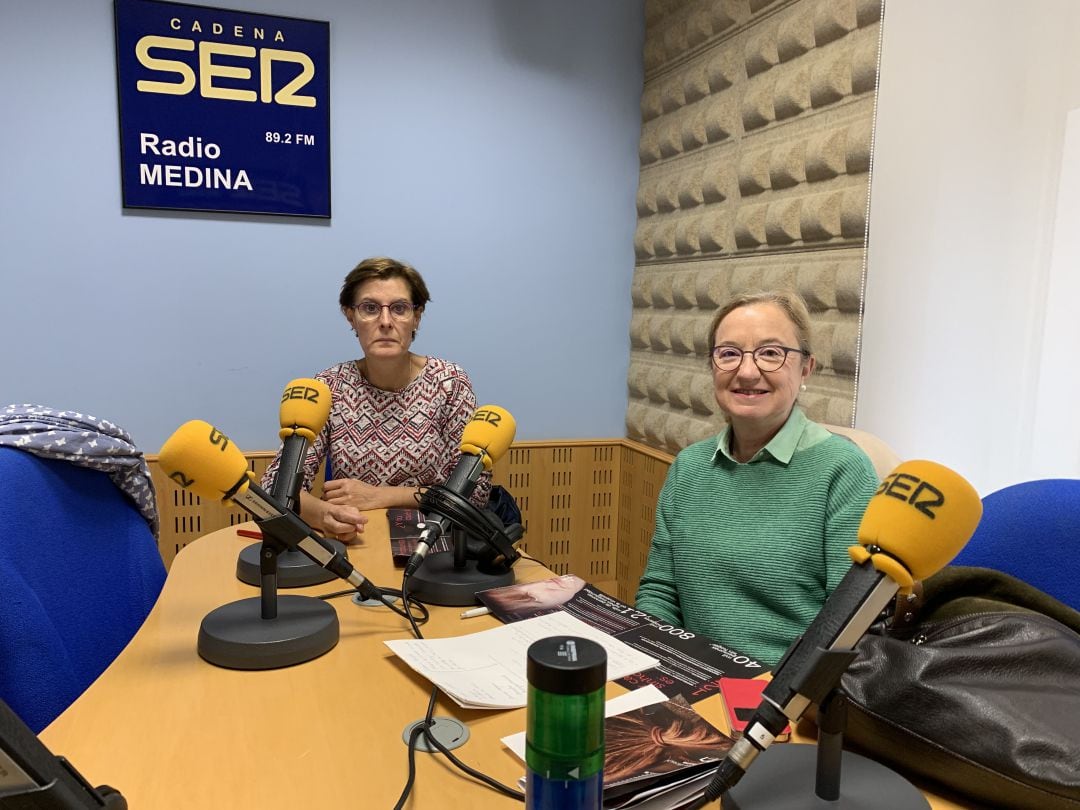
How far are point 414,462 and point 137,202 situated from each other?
4.82 feet

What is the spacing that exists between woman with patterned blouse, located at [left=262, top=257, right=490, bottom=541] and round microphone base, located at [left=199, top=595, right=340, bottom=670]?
91 cm

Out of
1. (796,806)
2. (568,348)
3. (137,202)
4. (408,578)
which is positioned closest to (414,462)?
(408,578)

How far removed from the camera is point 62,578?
4.30 feet

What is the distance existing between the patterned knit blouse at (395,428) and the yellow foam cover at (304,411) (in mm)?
825

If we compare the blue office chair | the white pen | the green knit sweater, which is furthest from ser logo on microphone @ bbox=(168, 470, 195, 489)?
the blue office chair

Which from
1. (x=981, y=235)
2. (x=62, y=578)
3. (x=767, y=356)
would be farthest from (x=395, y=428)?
(x=981, y=235)

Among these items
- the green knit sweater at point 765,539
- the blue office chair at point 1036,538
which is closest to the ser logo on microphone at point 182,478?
the green knit sweater at point 765,539

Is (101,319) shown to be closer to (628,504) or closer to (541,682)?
(628,504)

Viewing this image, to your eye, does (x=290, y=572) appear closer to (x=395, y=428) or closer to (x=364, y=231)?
(x=395, y=428)

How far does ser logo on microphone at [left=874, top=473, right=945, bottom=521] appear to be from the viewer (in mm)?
715

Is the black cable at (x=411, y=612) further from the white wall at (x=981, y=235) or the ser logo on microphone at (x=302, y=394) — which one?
the white wall at (x=981, y=235)

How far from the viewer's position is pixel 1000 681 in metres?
0.83

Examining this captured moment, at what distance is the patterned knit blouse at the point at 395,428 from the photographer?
2.26 m

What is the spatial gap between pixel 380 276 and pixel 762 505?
1356 millimetres
